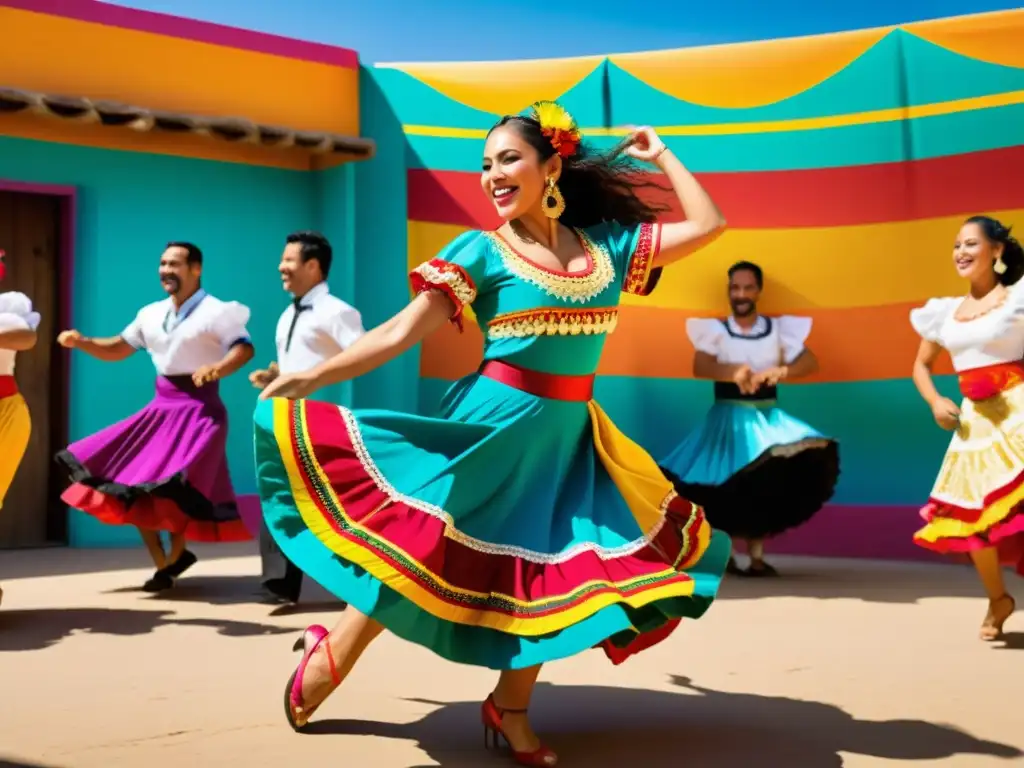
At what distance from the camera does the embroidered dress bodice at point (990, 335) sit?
472 centimetres

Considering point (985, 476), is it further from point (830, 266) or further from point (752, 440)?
point (830, 266)

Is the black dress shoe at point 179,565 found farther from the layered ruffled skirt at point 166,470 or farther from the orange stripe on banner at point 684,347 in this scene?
the orange stripe on banner at point 684,347

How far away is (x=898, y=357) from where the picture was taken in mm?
7387

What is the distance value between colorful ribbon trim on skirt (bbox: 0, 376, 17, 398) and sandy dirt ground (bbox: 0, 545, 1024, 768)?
905mm

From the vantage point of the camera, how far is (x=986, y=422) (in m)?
4.74

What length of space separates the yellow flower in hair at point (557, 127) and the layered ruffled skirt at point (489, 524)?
0.61 metres

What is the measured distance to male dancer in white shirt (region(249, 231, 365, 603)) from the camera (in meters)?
5.47

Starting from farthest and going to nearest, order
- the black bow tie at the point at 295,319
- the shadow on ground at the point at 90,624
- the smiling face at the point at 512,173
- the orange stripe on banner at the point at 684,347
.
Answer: the orange stripe on banner at the point at 684,347
the black bow tie at the point at 295,319
the shadow on ground at the point at 90,624
the smiling face at the point at 512,173

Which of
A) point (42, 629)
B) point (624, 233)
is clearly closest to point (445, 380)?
point (42, 629)

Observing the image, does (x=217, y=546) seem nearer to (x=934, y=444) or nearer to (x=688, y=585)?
(x=934, y=444)

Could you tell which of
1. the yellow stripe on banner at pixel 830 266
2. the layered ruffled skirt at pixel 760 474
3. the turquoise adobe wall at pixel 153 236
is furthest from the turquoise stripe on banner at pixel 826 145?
the layered ruffled skirt at pixel 760 474

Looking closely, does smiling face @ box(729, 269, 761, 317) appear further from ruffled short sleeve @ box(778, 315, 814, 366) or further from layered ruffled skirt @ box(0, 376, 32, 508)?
layered ruffled skirt @ box(0, 376, 32, 508)

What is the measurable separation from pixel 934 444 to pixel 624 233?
447cm

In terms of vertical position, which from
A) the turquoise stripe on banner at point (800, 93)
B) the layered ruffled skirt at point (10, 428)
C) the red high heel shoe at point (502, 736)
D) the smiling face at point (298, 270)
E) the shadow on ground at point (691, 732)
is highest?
the turquoise stripe on banner at point (800, 93)
